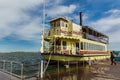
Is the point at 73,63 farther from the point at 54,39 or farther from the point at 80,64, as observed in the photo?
the point at 54,39

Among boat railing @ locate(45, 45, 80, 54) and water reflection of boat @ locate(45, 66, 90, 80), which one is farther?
boat railing @ locate(45, 45, 80, 54)

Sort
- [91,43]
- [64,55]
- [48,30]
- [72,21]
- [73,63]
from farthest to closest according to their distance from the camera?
1. [91,43]
2. [72,21]
3. [48,30]
4. [73,63]
5. [64,55]

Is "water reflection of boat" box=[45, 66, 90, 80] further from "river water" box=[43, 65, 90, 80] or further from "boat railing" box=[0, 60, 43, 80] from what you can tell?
"boat railing" box=[0, 60, 43, 80]

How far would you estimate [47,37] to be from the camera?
2062 centimetres

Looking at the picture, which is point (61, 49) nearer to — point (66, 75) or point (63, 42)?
point (63, 42)

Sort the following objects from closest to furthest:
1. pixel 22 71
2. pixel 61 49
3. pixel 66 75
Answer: pixel 22 71 → pixel 66 75 → pixel 61 49

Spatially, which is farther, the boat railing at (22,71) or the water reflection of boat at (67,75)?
the water reflection of boat at (67,75)

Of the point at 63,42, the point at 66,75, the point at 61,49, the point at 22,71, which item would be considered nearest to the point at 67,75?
the point at 66,75

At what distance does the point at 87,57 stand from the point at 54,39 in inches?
234

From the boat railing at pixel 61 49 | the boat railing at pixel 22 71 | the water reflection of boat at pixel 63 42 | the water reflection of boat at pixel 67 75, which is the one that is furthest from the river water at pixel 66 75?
the boat railing at pixel 61 49

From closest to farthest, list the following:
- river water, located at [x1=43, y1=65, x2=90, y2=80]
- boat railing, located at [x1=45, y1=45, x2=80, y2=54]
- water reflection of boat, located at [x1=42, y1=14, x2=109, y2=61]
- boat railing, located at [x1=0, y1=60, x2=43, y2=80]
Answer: boat railing, located at [x1=0, y1=60, x2=43, y2=80] < river water, located at [x1=43, y1=65, x2=90, y2=80] < water reflection of boat, located at [x1=42, y1=14, x2=109, y2=61] < boat railing, located at [x1=45, y1=45, x2=80, y2=54]

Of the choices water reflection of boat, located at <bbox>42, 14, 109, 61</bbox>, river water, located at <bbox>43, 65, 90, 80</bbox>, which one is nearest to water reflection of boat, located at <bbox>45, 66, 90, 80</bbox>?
river water, located at <bbox>43, 65, 90, 80</bbox>

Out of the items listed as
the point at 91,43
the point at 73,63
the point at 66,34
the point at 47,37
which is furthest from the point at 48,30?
the point at 91,43

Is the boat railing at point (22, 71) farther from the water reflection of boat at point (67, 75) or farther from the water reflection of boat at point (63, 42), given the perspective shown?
the water reflection of boat at point (63, 42)
